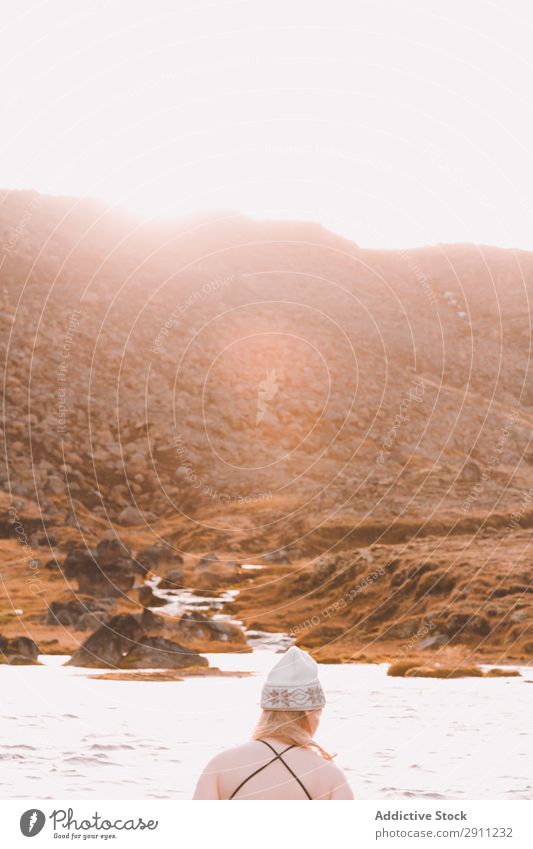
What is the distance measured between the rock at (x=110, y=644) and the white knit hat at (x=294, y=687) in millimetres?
23971

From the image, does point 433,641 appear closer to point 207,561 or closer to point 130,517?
point 207,561

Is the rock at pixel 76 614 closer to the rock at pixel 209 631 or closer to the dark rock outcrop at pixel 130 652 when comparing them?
the dark rock outcrop at pixel 130 652

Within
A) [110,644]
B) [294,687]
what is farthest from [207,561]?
[294,687]

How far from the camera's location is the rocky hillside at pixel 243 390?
56.6 meters

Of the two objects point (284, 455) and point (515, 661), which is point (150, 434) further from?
point (515, 661)

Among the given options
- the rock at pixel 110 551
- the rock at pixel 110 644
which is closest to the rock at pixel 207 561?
the rock at pixel 110 551

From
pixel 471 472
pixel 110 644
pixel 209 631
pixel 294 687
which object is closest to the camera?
pixel 294 687

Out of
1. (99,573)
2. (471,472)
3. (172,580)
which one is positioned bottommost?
(172,580)

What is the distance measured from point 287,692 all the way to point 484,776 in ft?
37.2

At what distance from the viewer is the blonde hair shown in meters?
5.84

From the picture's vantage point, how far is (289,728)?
5891 mm

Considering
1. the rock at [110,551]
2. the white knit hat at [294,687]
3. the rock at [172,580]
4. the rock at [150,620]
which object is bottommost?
the rock at [150,620]

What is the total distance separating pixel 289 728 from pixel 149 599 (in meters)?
35.1

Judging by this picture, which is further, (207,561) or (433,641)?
(207,561)
